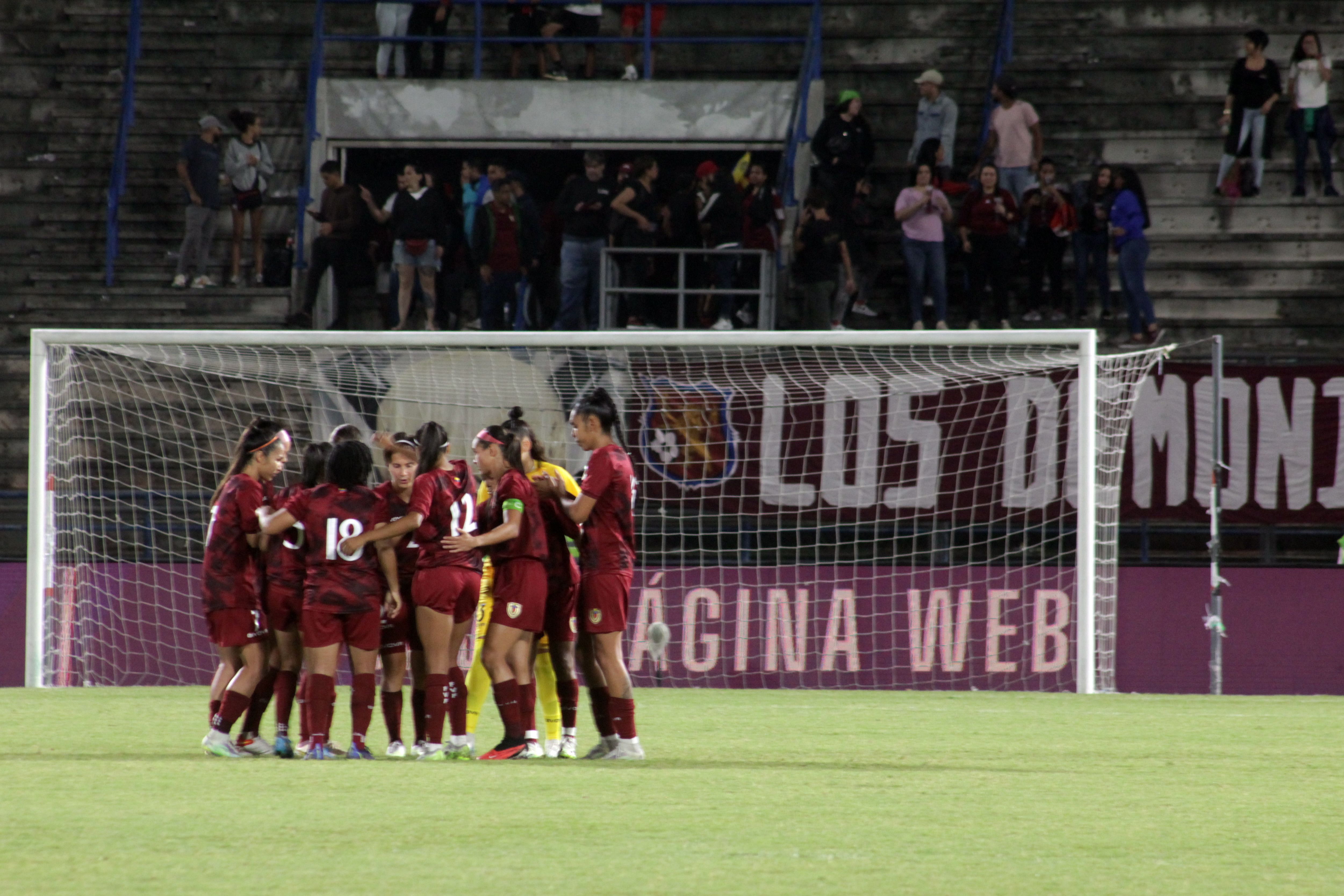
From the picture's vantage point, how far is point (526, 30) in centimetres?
1872

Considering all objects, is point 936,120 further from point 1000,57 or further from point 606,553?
point 606,553

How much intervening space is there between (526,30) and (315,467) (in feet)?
39.5

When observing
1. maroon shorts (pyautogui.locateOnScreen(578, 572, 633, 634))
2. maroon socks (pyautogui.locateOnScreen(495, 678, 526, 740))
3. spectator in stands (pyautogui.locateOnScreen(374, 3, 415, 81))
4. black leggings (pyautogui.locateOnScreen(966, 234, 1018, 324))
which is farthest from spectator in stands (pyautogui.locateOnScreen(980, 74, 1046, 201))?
maroon socks (pyautogui.locateOnScreen(495, 678, 526, 740))

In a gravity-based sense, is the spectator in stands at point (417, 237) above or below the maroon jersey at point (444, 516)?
above

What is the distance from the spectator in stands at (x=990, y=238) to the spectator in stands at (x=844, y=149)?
115 centimetres

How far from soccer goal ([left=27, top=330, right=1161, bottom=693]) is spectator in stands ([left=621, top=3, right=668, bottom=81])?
6.16 meters

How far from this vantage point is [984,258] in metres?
15.9

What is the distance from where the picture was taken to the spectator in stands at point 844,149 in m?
16.3

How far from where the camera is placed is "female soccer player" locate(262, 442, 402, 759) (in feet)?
24.6

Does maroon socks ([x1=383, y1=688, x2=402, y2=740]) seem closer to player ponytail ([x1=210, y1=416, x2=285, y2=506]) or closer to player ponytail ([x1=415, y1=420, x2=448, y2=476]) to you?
player ponytail ([x1=415, y1=420, x2=448, y2=476])

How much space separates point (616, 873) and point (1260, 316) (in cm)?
1332

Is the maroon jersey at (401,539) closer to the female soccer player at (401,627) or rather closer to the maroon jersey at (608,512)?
the female soccer player at (401,627)

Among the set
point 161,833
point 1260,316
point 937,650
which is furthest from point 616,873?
point 1260,316

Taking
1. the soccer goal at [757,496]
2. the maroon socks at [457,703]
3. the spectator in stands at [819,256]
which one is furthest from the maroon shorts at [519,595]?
the spectator in stands at [819,256]
